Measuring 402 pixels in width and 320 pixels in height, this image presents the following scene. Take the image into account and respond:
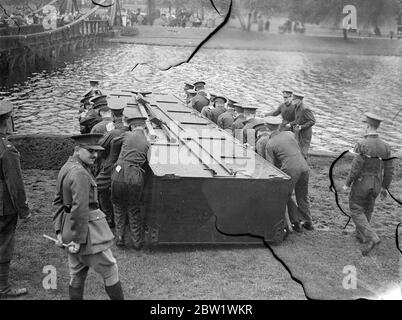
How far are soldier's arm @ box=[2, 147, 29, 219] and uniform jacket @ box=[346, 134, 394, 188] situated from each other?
3.60 metres

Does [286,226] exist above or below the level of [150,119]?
below

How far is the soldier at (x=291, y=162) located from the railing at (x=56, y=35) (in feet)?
30.3

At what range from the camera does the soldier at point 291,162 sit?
624 centimetres

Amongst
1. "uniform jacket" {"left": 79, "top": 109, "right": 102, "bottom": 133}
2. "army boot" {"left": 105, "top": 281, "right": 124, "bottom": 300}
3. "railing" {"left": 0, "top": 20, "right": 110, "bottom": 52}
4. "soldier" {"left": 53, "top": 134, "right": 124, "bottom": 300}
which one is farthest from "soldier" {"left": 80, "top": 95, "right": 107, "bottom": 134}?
"railing" {"left": 0, "top": 20, "right": 110, "bottom": 52}

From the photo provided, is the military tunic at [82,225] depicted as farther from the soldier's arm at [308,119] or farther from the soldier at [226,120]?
the soldier's arm at [308,119]

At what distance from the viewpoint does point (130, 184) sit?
557cm

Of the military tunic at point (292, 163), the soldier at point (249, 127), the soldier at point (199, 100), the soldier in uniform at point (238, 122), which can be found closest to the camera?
the military tunic at point (292, 163)

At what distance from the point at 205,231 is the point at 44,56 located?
15511 mm

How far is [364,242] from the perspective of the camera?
5.92 metres

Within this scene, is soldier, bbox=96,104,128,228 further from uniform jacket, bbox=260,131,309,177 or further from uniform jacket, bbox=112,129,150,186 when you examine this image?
uniform jacket, bbox=260,131,309,177

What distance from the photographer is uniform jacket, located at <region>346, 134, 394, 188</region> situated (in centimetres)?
533

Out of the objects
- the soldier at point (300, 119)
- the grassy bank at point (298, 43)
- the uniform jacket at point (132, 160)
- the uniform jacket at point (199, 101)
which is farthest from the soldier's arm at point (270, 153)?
the uniform jacket at point (199, 101)
